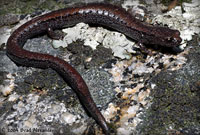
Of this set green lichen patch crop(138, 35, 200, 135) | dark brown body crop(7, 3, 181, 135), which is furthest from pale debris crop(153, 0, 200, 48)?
green lichen patch crop(138, 35, 200, 135)

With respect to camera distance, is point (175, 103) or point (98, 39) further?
point (98, 39)

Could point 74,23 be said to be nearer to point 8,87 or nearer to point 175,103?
point 8,87

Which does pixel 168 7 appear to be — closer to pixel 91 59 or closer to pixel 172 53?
pixel 172 53

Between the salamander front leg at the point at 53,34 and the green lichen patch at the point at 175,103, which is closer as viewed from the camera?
the green lichen patch at the point at 175,103

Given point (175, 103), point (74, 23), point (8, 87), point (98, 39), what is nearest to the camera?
point (175, 103)

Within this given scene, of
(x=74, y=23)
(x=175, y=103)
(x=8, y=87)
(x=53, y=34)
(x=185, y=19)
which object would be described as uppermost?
(x=185, y=19)

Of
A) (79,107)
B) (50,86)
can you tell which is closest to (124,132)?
(79,107)

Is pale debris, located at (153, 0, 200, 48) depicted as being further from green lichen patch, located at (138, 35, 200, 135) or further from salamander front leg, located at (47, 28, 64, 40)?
salamander front leg, located at (47, 28, 64, 40)

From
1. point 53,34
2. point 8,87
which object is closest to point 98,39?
point 53,34

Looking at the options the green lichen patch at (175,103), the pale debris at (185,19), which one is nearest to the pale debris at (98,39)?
the pale debris at (185,19)

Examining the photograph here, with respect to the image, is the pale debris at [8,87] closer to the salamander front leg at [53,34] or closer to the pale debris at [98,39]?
the pale debris at [98,39]
